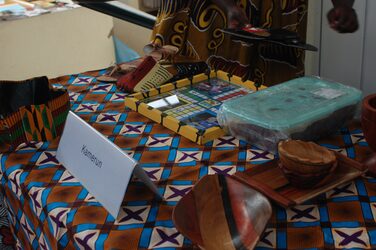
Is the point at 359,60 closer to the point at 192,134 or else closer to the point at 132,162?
the point at 192,134

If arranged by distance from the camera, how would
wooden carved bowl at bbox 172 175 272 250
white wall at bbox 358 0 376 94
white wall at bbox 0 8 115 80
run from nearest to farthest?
wooden carved bowl at bbox 172 175 272 250, white wall at bbox 358 0 376 94, white wall at bbox 0 8 115 80

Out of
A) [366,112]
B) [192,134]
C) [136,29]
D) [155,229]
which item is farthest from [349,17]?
[136,29]

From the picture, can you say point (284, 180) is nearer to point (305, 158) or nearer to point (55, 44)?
point (305, 158)

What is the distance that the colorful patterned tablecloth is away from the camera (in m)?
0.69

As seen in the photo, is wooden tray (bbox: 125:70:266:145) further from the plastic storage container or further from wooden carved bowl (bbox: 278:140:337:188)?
wooden carved bowl (bbox: 278:140:337:188)

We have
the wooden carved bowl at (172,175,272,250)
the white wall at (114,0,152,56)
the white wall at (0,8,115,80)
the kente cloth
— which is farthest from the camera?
the white wall at (114,0,152,56)

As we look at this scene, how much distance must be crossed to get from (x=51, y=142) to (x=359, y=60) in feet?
3.73

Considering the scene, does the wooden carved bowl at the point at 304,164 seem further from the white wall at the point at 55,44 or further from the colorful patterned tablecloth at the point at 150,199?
the white wall at the point at 55,44

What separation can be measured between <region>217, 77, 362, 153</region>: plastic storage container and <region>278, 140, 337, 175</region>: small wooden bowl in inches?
3.0

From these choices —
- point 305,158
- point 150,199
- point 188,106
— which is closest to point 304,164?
point 305,158

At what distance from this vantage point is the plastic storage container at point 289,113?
88cm

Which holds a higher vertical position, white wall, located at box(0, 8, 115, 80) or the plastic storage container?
the plastic storage container

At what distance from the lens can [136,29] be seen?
2762 millimetres

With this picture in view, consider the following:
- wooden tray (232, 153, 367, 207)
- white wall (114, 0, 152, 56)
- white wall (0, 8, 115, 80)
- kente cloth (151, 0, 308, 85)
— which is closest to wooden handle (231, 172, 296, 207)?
wooden tray (232, 153, 367, 207)
